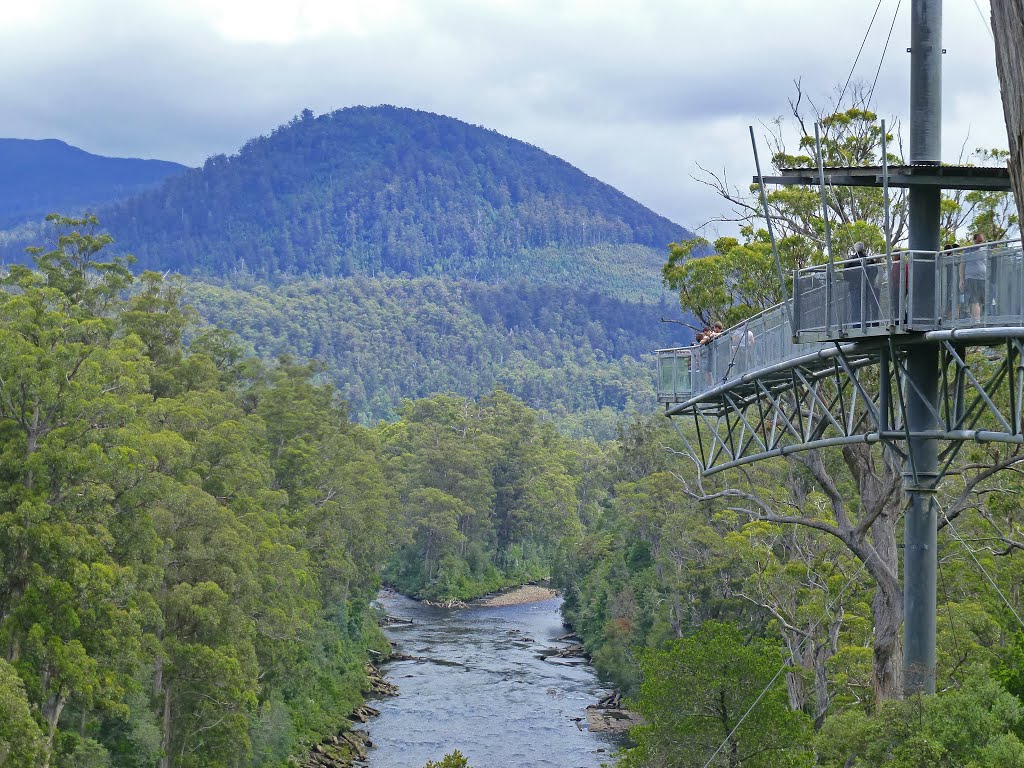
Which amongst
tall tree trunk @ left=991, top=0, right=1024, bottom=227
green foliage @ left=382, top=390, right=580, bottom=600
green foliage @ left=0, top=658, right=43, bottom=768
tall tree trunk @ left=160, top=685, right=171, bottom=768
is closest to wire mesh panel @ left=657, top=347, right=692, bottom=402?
green foliage @ left=0, top=658, right=43, bottom=768

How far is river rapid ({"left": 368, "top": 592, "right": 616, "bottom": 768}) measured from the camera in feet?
126

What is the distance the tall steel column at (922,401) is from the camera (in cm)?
1432

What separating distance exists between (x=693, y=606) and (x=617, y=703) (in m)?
4.43

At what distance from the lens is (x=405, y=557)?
85.1 meters

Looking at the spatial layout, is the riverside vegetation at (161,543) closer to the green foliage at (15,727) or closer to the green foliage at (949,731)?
the green foliage at (15,727)

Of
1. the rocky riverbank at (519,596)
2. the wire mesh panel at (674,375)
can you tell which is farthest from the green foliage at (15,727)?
the rocky riverbank at (519,596)

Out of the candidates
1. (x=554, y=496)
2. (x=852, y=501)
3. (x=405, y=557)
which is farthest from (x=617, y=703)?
(x=554, y=496)

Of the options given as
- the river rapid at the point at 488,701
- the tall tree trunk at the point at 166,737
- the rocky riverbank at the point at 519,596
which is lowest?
the rocky riverbank at the point at 519,596

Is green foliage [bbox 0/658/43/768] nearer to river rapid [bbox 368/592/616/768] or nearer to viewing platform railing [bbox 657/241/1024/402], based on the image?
viewing platform railing [bbox 657/241/1024/402]

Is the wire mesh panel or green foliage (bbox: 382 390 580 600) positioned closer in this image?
the wire mesh panel

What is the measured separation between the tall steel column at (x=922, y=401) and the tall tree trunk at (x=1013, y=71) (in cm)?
1016

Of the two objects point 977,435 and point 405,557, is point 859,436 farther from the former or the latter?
point 405,557

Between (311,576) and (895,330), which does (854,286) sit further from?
(311,576)

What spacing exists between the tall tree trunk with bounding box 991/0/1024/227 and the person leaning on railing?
803cm
